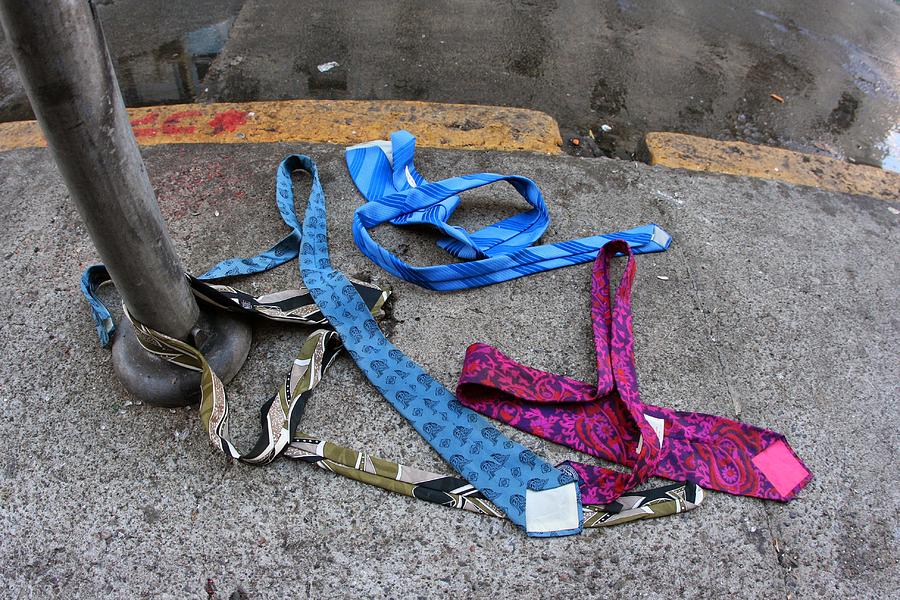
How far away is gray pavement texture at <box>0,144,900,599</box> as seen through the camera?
155cm

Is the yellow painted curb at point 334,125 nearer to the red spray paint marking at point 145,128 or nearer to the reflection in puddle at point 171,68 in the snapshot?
the red spray paint marking at point 145,128

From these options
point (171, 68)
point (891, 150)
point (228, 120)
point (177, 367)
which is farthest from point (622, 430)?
point (171, 68)

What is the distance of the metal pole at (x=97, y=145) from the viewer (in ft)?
3.52

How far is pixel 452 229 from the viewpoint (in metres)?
2.29

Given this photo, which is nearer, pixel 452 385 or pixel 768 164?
pixel 452 385

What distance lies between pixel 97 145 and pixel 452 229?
1271mm

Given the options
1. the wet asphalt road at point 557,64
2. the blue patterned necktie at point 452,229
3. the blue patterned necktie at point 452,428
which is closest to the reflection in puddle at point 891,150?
the wet asphalt road at point 557,64

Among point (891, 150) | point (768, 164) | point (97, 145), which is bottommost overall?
point (891, 150)

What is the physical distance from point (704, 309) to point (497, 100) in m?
1.73

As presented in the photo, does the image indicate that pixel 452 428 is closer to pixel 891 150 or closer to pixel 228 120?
pixel 228 120

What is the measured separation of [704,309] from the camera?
221 centimetres

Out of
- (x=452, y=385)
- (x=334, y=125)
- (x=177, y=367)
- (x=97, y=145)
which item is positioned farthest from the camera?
(x=334, y=125)

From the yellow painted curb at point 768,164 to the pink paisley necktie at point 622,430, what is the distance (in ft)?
4.50

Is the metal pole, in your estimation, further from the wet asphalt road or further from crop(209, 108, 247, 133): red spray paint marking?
the wet asphalt road
